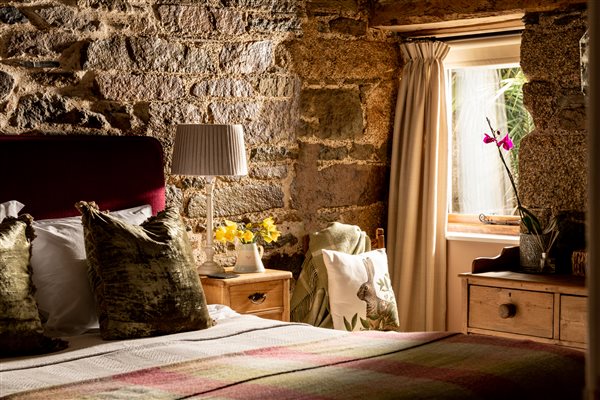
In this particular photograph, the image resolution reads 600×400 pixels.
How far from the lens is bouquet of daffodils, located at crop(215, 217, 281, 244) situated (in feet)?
13.0

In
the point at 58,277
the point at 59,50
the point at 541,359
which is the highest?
the point at 59,50

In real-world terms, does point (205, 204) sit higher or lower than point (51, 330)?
higher

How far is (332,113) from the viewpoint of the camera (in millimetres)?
4836

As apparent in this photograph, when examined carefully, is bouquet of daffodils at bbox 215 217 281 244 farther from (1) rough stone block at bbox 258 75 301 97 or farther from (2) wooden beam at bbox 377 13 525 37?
(2) wooden beam at bbox 377 13 525 37

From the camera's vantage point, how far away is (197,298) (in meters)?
3.00

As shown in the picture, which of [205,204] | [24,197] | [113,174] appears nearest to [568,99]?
[205,204]

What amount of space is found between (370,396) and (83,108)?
2.20 metres

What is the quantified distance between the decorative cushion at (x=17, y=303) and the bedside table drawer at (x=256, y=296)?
119 centimetres

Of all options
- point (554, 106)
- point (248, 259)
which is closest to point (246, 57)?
point (248, 259)

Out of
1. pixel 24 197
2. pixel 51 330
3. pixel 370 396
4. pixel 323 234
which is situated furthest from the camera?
pixel 323 234

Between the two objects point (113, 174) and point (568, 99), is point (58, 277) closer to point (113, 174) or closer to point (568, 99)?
point (113, 174)

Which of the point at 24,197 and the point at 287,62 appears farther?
the point at 287,62

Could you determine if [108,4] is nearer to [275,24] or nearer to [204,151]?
[204,151]

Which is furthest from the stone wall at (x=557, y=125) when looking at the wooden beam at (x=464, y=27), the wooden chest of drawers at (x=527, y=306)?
the wooden chest of drawers at (x=527, y=306)
